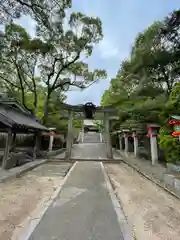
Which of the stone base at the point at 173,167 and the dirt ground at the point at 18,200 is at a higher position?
the stone base at the point at 173,167

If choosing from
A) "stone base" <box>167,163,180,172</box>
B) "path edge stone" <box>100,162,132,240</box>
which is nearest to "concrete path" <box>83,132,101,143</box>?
"stone base" <box>167,163,180,172</box>

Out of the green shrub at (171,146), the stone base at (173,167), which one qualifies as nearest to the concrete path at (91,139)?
the stone base at (173,167)

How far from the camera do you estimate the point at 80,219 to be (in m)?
3.66

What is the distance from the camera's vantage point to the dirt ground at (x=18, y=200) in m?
3.42

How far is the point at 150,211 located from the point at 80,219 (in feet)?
4.80

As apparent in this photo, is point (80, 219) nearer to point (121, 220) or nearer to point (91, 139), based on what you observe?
point (121, 220)

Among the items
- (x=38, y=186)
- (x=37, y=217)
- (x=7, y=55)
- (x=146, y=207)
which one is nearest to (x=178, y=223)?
(x=146, y=207)

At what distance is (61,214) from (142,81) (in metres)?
10.0

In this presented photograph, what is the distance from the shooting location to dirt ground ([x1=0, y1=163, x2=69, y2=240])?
11.2 ft

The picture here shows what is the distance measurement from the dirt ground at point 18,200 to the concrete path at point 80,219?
0.39 m

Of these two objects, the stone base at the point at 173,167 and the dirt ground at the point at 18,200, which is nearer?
the dirt ground at the point at 18,200

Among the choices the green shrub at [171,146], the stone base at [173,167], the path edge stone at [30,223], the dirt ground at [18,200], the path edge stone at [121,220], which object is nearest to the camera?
the path edge stone at [30,223]

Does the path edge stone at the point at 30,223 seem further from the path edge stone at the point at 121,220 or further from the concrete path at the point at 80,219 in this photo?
the path edge stone at the point at 121,220

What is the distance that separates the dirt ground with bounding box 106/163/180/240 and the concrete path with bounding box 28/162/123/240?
0.34 metres
